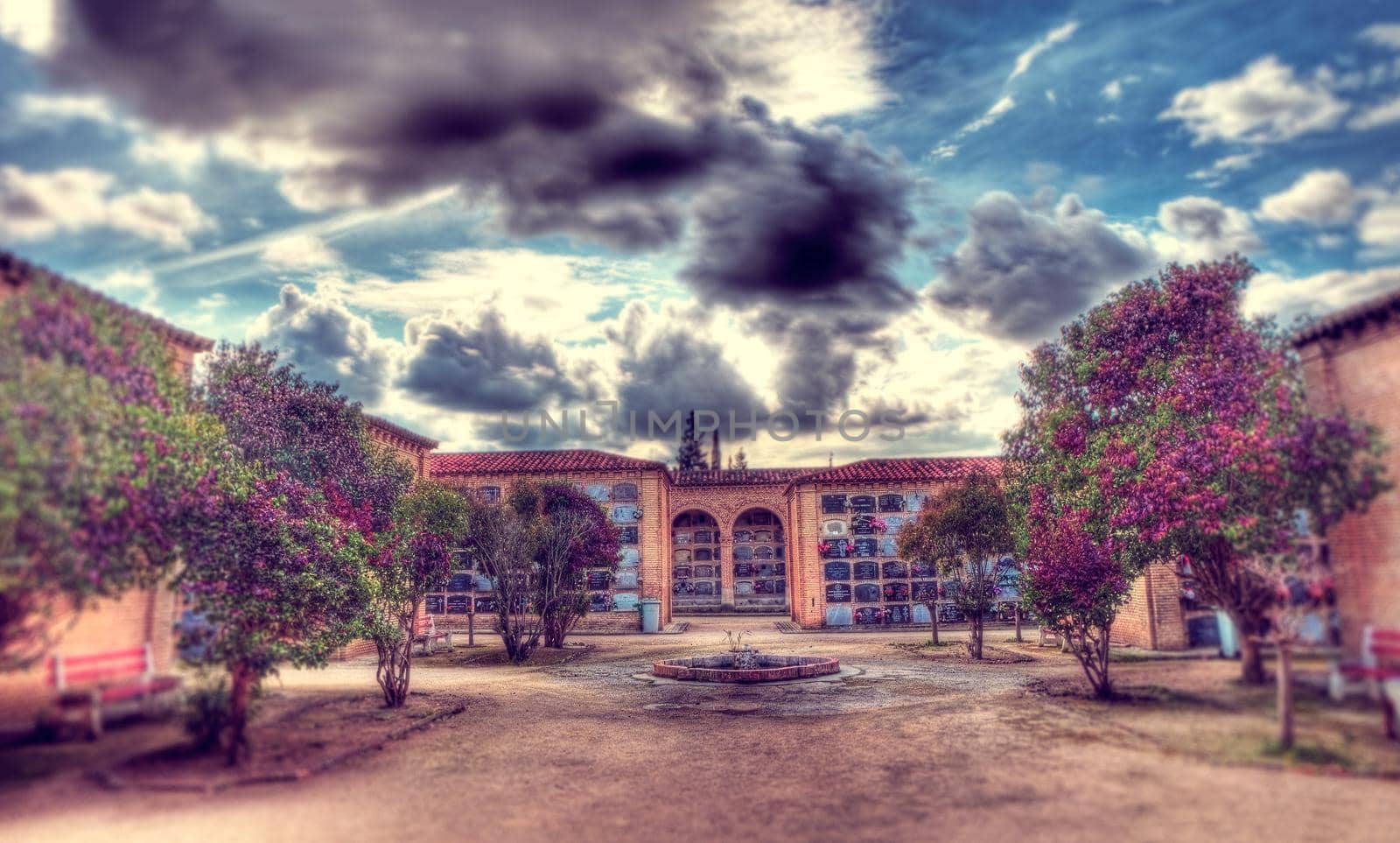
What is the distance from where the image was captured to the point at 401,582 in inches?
502

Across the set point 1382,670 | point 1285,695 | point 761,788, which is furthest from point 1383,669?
point 761,788

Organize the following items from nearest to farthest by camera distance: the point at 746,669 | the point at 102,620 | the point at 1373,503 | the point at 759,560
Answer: the point at 1373,503 → the point at 102,620 → the point at 746,669 → the point at 759,560

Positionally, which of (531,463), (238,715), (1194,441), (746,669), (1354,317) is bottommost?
(746,669)

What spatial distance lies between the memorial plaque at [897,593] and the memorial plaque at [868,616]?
2.13ft

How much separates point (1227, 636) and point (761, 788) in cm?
503

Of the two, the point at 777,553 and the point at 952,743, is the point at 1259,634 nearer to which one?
the point at 952,743

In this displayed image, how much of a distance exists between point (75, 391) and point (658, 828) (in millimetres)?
6420

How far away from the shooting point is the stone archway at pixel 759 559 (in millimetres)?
45875

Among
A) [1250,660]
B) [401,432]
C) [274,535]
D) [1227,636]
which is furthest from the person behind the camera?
[401,432]

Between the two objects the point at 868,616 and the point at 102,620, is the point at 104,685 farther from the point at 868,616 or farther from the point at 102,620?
the point at 868,616

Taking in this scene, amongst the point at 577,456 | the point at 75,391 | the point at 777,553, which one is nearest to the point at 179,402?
the point at 75,391

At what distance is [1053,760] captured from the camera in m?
8.43

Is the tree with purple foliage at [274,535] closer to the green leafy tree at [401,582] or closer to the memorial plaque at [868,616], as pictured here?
the green leafy tree at [401,582]

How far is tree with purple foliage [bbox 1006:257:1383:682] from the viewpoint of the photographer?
7.23 metres
